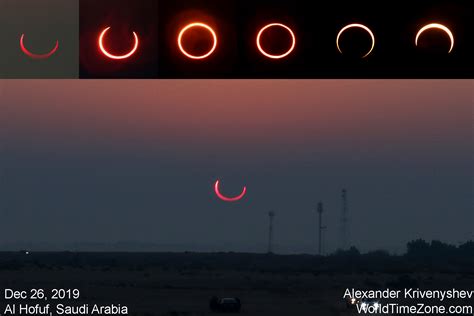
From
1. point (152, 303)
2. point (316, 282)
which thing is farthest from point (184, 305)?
point (316, 282)

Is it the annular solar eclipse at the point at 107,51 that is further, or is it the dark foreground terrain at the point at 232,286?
the dark foreground terrain at the point at 232,286

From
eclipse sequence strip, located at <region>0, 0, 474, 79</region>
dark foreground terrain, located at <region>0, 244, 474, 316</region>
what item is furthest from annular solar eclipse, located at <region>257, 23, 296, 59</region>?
dark foreground terrain, located at <region>0, 244, 474, 316</region>

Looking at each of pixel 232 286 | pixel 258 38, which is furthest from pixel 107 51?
pixel 232 286

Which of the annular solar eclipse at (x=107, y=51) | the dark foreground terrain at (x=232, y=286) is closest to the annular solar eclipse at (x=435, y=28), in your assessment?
the annular solar eclipse at (x=107, y=51)

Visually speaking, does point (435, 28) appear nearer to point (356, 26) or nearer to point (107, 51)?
Answer: point (356, 26)

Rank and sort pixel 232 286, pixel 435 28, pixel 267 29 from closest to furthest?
pixel 267 29, pixel 435 28, pixel 232 286

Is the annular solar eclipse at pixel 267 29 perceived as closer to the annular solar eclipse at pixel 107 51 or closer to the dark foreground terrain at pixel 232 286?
the annular solar eclipse at pixel 107 51

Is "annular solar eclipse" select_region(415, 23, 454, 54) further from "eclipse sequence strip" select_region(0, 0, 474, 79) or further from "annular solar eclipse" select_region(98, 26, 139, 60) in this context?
"annular solar eclipse" select_region(98, 26, 139, 60)

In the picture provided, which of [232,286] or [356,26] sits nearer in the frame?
[356,26]
